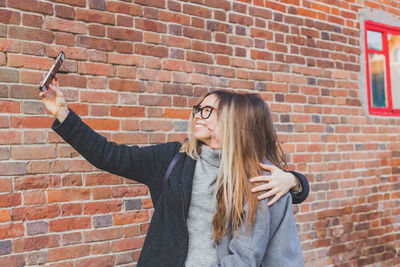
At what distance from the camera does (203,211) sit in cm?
196

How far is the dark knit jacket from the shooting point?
1903 millimetres

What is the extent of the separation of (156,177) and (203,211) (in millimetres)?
318

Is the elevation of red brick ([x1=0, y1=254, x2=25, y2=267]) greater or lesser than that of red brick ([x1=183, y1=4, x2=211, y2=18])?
lesser

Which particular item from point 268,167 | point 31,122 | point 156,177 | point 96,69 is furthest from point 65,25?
point 268,167

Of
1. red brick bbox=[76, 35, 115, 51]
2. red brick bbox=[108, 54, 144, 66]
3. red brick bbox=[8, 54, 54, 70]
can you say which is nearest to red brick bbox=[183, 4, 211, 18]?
red brick bbox=[108, 54, 144, 66]

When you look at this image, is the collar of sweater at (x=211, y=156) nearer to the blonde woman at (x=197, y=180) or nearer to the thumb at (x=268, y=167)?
the blonde woman at (x=197, y=180)

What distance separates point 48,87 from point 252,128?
3.17 ft

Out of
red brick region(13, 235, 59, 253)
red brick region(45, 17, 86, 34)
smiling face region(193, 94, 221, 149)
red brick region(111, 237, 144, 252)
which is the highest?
red brick region(45, 17, 86, 34)

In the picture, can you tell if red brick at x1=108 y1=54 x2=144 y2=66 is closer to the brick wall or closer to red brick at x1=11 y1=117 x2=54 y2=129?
the brick wall

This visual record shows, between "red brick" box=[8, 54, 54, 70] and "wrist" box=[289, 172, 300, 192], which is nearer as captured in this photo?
"wrist" box=[289, 172, 300, 192]

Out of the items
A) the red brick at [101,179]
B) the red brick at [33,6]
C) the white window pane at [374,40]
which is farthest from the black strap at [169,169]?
the white window pane at [374,40]

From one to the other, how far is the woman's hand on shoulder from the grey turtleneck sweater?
22 centimetres

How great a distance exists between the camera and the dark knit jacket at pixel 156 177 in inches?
74.9

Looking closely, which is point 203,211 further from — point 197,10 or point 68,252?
point 197,10
